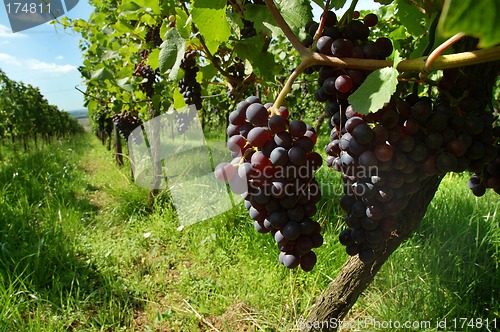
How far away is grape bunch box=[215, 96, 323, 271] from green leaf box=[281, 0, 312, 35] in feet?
0.86

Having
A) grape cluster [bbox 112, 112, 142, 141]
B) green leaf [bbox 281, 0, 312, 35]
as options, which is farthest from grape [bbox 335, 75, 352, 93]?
grape cluster [bbox 112, 112, 142, 141]

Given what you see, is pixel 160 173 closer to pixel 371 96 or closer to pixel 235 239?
pixel 235 239

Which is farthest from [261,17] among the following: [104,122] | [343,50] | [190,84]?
[104,122]

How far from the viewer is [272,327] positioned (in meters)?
2.20

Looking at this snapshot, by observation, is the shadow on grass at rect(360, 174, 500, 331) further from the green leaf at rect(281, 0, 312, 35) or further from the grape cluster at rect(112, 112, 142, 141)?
the grape cluster at rect(112, 112, 142, 141)

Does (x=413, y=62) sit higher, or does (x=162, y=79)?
(x=162, y=79)

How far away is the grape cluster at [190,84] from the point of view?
6.28ft

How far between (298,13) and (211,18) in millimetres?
234

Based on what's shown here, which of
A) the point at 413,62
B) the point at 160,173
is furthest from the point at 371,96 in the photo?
the point at 160,173

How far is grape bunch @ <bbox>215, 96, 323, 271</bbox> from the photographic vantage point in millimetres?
768

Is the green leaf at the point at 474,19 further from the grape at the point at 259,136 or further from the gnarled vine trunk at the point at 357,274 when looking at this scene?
the gnarled vine trunk at the point at 357,274

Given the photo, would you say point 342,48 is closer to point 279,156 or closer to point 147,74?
point 279,156

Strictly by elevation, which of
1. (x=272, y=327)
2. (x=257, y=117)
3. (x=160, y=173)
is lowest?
(x=272, y=327)

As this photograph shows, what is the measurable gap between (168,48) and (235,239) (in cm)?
227
